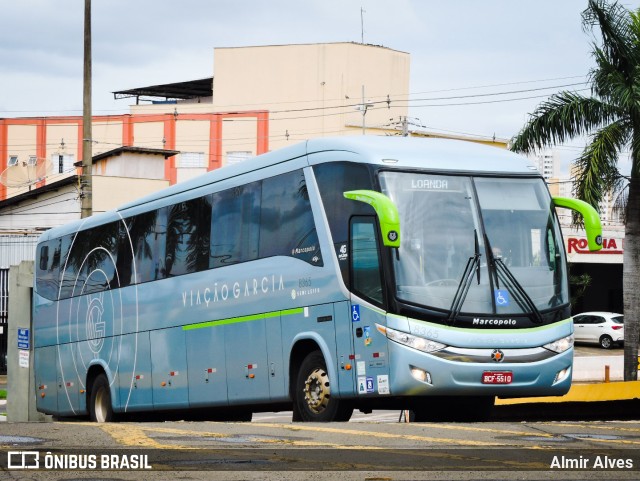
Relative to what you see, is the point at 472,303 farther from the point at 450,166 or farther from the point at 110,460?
the point at 110,460

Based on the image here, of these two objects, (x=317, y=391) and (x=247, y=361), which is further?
(x=247, y=361)

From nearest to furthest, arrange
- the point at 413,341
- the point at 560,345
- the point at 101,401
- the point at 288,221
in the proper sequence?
the point at 413,341 < the point at 560,345 < the point at 288,221 < the point at 101,401

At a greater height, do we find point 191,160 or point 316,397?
point 191,160

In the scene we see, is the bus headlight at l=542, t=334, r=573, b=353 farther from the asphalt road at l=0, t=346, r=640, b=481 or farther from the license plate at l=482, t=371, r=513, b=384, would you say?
the asphalt road at l=0, t=346, r=640, b=481

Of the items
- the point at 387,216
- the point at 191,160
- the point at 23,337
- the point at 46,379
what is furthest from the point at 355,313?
the point at 191,160

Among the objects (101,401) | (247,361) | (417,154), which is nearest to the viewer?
(417,154)

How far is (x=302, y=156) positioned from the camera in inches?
635

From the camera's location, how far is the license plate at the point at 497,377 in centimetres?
1455

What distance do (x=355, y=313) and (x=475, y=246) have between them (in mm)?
1670

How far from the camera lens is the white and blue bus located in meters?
14.5

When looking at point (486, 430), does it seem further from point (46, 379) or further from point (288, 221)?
point (46, 379)

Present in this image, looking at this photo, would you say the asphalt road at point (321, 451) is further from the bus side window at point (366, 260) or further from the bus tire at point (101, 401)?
the bus tire at point (101, 401)

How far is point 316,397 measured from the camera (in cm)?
1551

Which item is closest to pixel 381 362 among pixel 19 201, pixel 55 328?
pixel 55 328
